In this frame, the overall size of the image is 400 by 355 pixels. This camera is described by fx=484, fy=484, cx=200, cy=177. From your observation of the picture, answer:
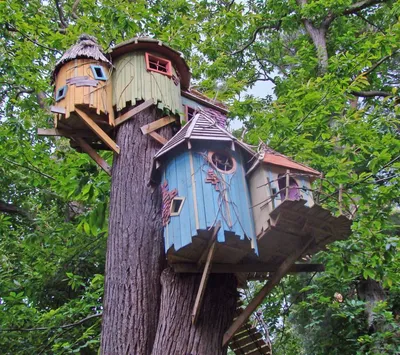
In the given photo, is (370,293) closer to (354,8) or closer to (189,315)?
(189,315)

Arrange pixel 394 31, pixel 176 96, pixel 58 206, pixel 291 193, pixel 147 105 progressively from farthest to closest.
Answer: pixel 58 206
pixel 394 31
pixel 176 96
pixel 147 105
pixel 291 193

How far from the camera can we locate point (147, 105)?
468cm

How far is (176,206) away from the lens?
148 inches

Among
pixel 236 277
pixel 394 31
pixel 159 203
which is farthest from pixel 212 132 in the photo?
pixel 394 31

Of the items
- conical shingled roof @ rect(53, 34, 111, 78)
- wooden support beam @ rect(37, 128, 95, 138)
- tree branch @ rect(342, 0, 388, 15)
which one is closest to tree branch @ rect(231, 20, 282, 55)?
tree branch @ rect(342, 0, 388, 15)

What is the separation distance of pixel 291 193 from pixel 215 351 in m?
1.34

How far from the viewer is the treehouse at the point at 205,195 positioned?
11.5 ft

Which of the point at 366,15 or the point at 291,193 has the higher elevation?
the point at 366,15

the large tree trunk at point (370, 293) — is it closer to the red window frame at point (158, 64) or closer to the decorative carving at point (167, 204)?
the decorative carving at point (167, 204)

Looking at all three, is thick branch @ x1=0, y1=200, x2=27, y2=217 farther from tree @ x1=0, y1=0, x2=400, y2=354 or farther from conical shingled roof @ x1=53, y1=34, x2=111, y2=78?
conical shingled roof @ x1=53, y1=34, x2=111, y2=78

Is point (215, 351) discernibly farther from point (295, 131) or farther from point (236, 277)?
point (295, 131)

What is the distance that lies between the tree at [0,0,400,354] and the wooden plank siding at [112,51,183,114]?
3.15 ft

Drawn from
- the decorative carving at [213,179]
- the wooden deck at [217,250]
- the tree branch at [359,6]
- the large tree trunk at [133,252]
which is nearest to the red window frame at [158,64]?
the large tree trunk at [133,252]

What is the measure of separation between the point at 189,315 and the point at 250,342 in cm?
166
